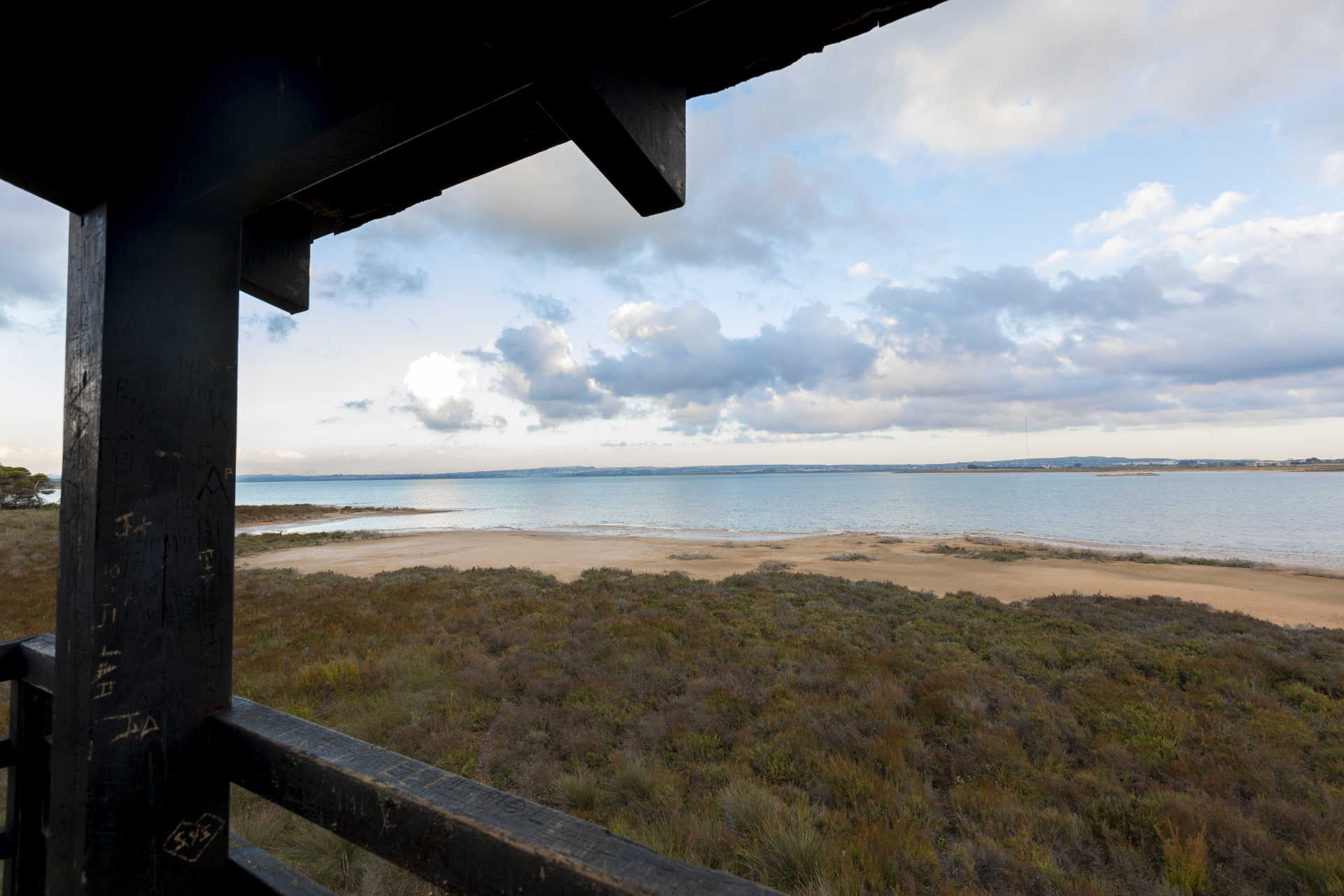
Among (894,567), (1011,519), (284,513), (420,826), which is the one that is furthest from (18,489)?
(1011,519)

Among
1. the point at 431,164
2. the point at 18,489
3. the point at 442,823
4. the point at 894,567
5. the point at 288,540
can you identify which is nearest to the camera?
the point at 442,823

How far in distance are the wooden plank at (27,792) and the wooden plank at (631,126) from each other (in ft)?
9.02

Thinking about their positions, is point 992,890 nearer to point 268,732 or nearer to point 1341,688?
point 268,732

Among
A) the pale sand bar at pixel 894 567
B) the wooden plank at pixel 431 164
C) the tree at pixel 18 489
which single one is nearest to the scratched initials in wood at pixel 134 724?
the wooden plank at pixel 431 164

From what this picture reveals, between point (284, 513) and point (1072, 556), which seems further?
point (284, 513)

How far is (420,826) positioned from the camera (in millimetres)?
1037

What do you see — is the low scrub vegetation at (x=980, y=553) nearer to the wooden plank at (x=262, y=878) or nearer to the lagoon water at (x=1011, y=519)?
the lagoon water at (x=1011, y=519)

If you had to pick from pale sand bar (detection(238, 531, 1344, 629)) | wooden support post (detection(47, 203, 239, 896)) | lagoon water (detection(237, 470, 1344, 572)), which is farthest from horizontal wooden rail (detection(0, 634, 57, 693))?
lagoon water (detection(237, 470, 1344, 572))

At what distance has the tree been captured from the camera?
4575 cm

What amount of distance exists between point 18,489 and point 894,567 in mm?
70069

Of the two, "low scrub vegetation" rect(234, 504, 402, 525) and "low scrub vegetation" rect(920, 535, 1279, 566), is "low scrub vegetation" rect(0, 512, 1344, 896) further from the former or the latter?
"low scrub vegetation" rect(234, 504, 402, 525)

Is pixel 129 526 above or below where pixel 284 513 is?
above

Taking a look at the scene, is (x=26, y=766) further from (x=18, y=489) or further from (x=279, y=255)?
(x=18, y=489)

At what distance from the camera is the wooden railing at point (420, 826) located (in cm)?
86
